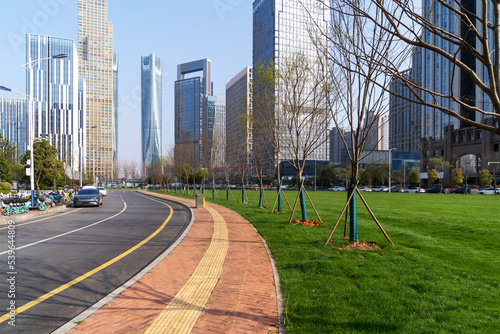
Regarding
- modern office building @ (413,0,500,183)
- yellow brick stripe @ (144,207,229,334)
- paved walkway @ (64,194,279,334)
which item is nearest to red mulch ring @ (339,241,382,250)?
paved walkway @ (64,194,279,334)

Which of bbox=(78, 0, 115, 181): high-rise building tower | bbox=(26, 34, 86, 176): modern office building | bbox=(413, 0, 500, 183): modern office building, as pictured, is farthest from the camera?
bbox=(78, 0, 115, 181): high-rise building tower

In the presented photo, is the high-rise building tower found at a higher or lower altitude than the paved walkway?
higher

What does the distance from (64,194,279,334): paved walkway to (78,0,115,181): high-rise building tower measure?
401ft

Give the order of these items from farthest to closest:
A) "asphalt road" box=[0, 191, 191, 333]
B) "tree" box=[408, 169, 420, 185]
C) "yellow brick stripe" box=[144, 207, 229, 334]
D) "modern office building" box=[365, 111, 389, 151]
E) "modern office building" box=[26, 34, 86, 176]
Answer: "modern office building" box=[26, 34, 86, 176]
"tree" box=[408, 169, 420, 185]
"modern office building" box=[365, 111, 389, 151]
"asphalt road" box=[0, 191, 191, 333]
"yellow brick stripe" box=[144, 207, 229, 334]

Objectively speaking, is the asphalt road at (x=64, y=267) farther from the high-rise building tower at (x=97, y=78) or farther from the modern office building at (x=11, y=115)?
the modern office building at (x=11, y=115)

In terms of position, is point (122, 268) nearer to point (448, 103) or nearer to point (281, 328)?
point (281, 328)

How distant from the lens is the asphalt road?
4.63 meters

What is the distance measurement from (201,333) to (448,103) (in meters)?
86.6

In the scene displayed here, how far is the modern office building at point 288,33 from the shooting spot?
1027cm

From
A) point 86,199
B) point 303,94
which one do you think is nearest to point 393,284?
point 303,94

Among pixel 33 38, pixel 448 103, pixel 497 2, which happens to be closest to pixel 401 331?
pixel 497 2

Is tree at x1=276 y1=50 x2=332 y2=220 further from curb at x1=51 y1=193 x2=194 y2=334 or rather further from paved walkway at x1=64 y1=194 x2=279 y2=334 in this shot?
curb at x1=51 y1=193 x2=194 y2=334

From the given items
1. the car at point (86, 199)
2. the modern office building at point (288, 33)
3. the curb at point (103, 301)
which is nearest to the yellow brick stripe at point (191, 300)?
the curb at point (103, 301)

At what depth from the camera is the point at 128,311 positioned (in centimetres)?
450
